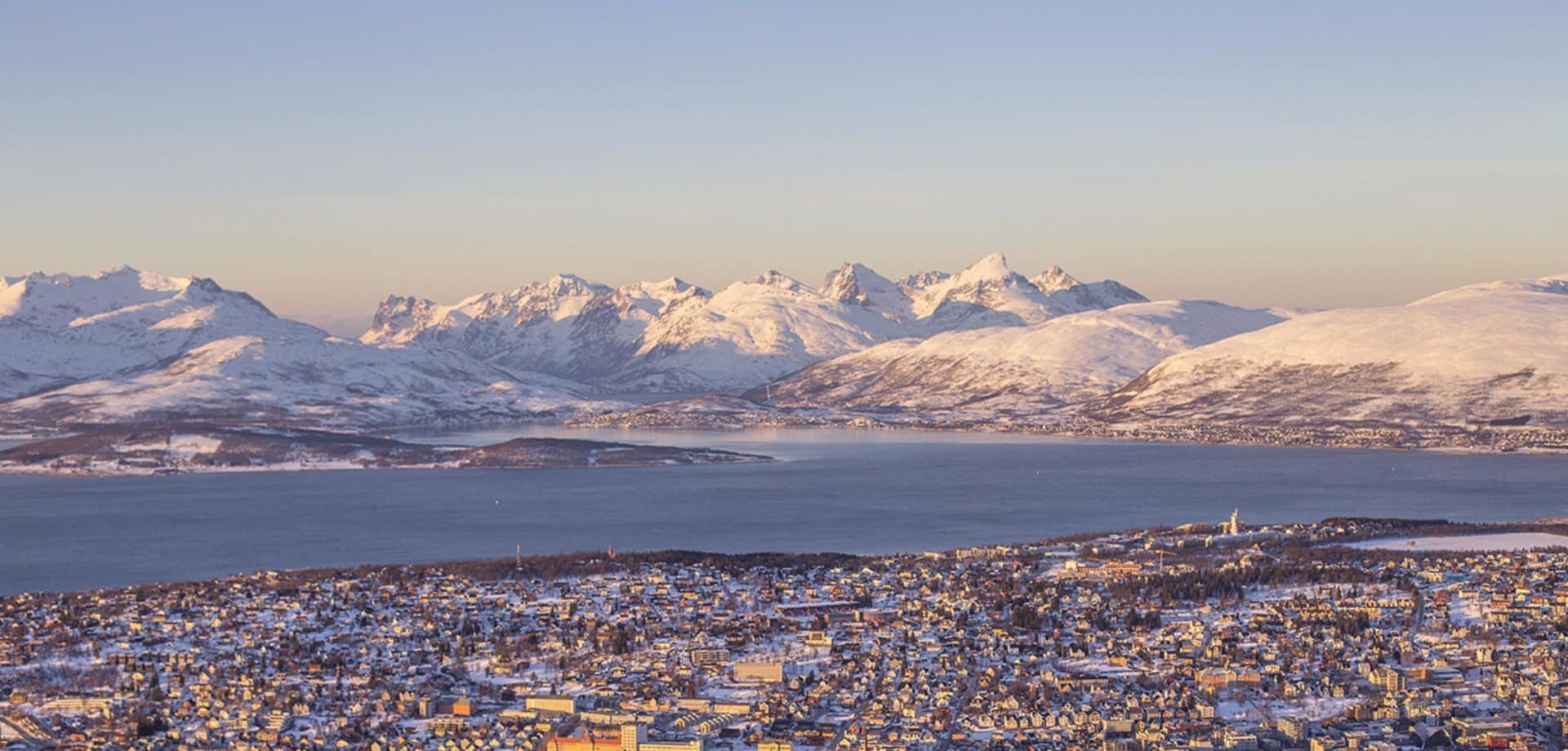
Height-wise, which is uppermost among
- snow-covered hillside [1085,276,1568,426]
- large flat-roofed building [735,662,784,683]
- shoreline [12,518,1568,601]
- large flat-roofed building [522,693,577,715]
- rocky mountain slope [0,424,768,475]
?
snow-covered hillside [1085,276,1568,426]

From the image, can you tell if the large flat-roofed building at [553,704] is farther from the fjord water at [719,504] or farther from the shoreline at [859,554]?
the fjord water at [719,504]

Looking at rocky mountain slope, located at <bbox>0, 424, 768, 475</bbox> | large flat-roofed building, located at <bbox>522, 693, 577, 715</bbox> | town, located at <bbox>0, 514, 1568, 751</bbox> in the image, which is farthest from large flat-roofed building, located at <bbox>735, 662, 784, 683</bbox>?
rocky mountain slope, located at <bbox>0, 424, 768, 475</bbox>

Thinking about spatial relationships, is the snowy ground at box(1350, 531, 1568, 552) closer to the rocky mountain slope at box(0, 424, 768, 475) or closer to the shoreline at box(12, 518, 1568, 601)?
the shoreline at box(12, 518, 1568, 601)

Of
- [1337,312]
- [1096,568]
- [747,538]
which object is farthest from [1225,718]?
[1337,312]

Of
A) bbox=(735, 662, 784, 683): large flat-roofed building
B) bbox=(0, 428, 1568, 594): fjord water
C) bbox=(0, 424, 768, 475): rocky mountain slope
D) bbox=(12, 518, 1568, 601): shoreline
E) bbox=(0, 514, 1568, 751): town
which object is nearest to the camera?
bbox=(0, 514, 1568, 751): town

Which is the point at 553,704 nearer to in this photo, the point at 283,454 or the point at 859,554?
the point at 859,554

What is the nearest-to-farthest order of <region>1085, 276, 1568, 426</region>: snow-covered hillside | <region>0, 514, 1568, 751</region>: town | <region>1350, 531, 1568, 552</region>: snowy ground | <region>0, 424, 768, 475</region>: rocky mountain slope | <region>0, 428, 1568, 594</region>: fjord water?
<region>0, 514, 1568, 751</region>: town < <region>1350, 531, 1568, 552</region>: snowy ground < <region>0, 428, 1568, 594</region>: fjord water < <region>0, 424, 768, 475</region>: rocky mountain slope < <region>1085, 276, 1568, 426</region>: snow-covered hillside

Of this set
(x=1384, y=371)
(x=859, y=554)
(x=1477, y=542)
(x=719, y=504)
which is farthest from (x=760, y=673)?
(x=1384, y=371)
